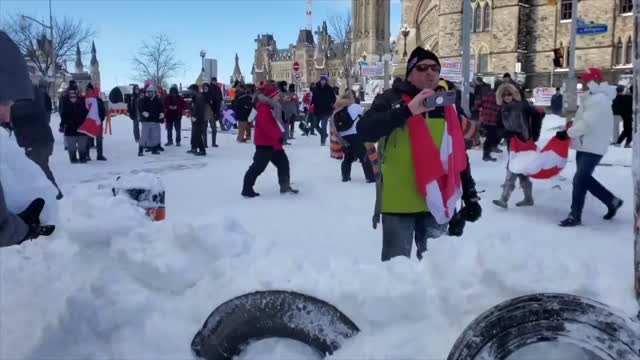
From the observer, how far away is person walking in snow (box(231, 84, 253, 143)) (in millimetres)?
17703

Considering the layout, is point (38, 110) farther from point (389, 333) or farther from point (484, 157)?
point (484, 157)

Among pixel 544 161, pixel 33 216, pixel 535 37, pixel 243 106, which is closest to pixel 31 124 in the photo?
pixel 33 216

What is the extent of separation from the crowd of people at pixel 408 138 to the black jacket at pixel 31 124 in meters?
0.01

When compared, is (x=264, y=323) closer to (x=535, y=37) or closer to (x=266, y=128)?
(x=266, y=128)

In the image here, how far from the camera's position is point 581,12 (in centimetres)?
3709

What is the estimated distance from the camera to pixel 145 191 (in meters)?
4.93

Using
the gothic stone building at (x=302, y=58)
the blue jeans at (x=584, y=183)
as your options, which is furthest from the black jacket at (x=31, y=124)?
the gothic stone building at (x=302, y=58)

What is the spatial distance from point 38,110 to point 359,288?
6193mm

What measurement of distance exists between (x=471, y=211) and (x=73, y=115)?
11.3 metres

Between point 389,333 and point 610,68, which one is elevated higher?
point 610,68

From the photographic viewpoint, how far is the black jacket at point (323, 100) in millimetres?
16938

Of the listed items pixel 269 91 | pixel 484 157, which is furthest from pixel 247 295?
pixel 484 157

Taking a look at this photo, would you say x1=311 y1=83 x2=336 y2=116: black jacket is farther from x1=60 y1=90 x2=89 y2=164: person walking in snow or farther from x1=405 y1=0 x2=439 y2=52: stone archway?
x1=405 y1=0 x2=439 y2=52: stone archway

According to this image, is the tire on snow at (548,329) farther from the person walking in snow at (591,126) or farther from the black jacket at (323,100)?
the black jacket at (323,100)
